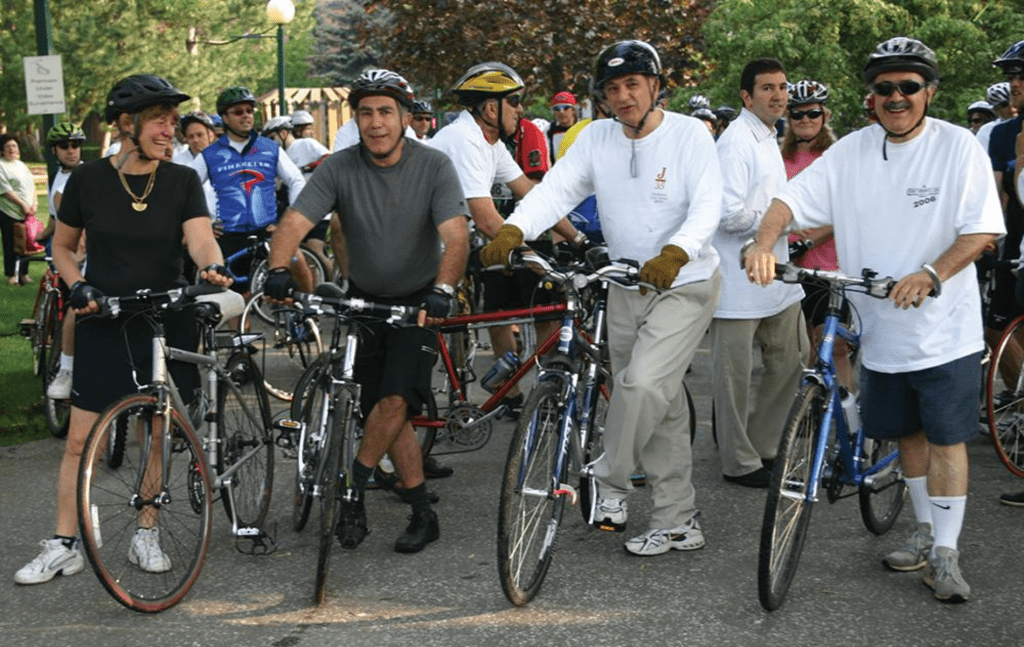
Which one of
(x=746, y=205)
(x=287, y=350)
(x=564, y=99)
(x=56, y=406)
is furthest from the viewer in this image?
(x=564, y=99)

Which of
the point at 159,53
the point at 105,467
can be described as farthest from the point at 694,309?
the point at 159,53

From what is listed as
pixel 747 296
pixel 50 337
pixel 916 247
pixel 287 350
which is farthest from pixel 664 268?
pixel 287 350

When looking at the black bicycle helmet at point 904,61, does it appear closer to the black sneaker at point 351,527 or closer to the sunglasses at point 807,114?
the sunglasses at point 807,114

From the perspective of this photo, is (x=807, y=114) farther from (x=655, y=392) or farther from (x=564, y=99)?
(x=564, y=99)

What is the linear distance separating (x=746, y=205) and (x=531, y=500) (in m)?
2.26

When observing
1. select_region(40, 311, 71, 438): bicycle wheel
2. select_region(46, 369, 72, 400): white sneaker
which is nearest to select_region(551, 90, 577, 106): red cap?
select_region(40, 311, 71, 438): bicycle wheel

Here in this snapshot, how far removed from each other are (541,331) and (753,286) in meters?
1.49

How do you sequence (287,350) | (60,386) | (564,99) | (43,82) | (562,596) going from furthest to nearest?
(564,99), (43,82), (287,350), (60,386), (562,596)

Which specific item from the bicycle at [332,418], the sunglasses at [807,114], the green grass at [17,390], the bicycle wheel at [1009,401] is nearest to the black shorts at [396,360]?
the bicycle at [332,418]

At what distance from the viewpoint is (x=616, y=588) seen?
214 inches

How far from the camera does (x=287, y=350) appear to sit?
10.1 meters

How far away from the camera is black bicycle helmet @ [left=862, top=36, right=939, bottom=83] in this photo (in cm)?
500

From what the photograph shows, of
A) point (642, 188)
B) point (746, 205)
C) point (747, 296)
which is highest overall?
point (642, 188)

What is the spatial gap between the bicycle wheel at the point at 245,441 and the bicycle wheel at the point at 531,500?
1336 millimetres
